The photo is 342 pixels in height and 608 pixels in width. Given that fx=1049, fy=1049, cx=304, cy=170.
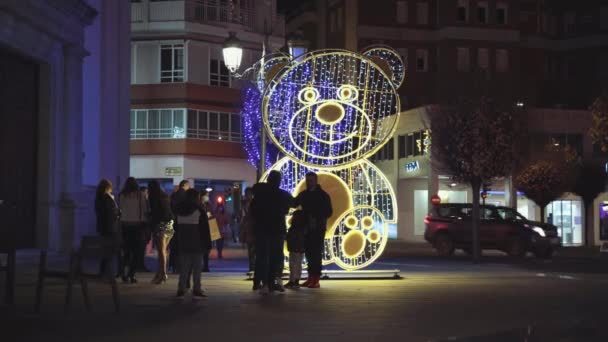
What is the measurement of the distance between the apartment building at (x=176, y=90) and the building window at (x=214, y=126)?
0.05 metres

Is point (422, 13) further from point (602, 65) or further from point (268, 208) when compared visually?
point (268, 208)

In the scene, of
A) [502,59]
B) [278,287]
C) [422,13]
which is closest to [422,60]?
[422,13]

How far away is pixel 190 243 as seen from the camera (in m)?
15.7

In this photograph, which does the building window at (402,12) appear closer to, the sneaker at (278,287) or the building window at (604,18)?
the building window at (604,18)

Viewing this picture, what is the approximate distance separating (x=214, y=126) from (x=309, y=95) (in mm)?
33408

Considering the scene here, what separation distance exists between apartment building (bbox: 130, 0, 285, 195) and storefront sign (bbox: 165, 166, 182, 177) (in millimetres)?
49

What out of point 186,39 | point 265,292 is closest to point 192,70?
point 186,39

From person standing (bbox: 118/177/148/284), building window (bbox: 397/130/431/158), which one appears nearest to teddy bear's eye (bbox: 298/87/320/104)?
person standing (bbox: 118/177/148/284)

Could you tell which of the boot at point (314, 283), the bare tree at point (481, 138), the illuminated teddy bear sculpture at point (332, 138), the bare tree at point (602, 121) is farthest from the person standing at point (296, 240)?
the bare tree at point (602, 121)

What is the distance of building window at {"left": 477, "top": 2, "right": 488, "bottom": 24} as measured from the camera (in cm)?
6850

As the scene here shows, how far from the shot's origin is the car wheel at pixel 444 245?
35344 mm

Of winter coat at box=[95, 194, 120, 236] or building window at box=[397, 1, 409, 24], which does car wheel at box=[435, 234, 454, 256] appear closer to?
winter coat at box=[95, 194, 120, 236]

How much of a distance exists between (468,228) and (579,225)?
19.8 m

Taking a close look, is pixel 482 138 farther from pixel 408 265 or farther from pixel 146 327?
pixel 146 327
